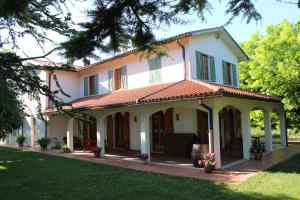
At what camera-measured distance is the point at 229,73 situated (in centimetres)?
1844

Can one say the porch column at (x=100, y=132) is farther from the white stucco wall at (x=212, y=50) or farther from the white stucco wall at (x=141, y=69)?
the white stucco wall at (x=212, y=50)

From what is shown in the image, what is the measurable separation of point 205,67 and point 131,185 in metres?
8.78

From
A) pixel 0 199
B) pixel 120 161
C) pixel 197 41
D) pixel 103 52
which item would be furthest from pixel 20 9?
pixel 197 41

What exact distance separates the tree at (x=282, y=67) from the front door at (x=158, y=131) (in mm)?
8819

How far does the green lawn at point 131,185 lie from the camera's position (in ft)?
26.1

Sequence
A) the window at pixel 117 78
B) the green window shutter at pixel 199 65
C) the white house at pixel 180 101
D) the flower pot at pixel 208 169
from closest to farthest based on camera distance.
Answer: the flower pot at pixel 208 169 → the white house at pixel 180 101 → the green window shutter at pixel 199 65 → the window at pixel 117 78

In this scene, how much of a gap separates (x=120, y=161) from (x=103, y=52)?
450 inches

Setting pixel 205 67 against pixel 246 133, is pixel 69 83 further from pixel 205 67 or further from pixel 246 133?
pixel 246 133

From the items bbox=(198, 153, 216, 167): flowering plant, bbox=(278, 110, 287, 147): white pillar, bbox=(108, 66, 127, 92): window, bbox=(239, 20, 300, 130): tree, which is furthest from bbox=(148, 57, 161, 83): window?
bbox=(239, 20, 300, 130): tree

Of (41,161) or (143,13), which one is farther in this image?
(41,161)

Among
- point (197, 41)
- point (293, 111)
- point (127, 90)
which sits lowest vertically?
point (293, 111)

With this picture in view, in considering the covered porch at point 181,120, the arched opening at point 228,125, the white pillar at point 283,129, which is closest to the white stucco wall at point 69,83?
the covered porch at point 181,120

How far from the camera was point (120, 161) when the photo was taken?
14.4 metres

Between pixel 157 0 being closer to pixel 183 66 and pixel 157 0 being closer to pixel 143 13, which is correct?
pixel 143 13
